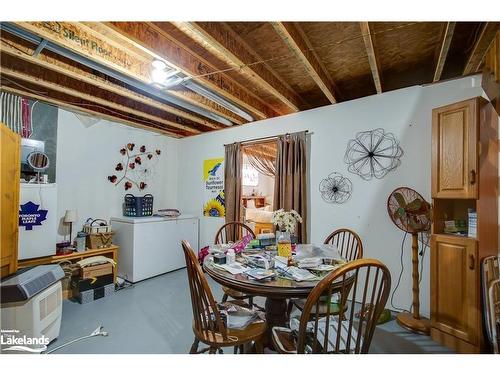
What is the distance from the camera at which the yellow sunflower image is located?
13.3ft

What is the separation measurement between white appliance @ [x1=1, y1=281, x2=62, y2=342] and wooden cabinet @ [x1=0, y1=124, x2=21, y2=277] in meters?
0.32

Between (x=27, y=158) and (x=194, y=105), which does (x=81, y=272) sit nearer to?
(x=27, y=158)

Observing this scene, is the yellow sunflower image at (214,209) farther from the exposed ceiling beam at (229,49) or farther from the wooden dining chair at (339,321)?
the wooden dining chair at (339,321)

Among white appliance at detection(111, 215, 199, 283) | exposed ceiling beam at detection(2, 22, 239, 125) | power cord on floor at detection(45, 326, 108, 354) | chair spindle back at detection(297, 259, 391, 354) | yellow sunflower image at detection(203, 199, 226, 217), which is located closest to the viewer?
chair spindle back at detection(297, 259, 391, 354)

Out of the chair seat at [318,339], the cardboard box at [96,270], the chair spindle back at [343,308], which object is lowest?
the cardboard box at [96,270]

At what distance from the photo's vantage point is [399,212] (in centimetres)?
234

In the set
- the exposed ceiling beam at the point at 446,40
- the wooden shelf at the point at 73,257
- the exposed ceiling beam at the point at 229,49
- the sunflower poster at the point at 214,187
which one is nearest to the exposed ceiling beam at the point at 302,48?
the exposed ceiling beam at the point at 229,49

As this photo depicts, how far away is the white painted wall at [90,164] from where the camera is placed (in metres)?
3.18

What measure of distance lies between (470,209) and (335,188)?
1.27 meters

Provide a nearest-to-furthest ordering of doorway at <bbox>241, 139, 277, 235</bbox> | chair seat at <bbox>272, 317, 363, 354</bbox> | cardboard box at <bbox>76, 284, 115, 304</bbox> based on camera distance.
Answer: chair seat at <bbox>272, 317, 363, 354</bbox>
cardboard box at <bbox>76, 284, 115, 304</bbox>
doorway at <bbox>241, 139, 277, 235</bbox>

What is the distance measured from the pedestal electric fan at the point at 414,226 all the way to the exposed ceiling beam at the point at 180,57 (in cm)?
214

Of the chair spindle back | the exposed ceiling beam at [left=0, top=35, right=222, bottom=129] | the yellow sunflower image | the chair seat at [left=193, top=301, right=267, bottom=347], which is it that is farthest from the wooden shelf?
the chair spindle back

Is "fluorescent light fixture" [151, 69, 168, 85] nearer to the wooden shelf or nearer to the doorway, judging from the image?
the doorway
